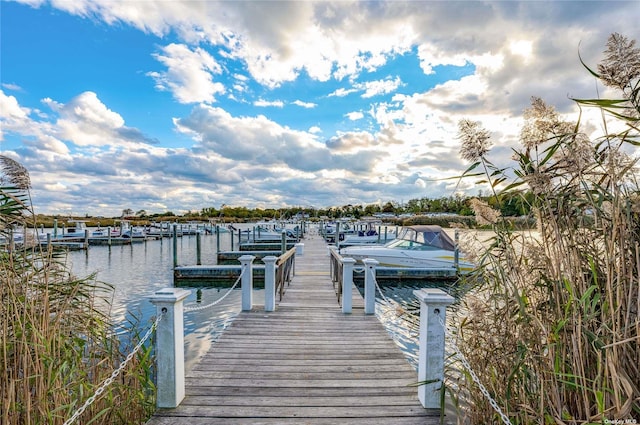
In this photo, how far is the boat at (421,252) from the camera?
13.8m

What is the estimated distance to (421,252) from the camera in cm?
1388

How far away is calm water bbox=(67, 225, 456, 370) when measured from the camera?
7.27 m

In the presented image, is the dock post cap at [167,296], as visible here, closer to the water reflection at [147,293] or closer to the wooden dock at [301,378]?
the water reflection at [147,293]

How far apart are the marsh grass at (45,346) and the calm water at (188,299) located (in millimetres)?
376

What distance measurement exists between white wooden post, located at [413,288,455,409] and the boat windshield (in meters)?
11.3

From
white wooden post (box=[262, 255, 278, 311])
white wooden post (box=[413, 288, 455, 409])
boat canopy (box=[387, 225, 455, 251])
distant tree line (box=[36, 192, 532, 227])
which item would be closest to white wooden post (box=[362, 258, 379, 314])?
white wooden post (box=[262, 255, 278, 311])

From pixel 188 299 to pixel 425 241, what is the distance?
33.5 feet

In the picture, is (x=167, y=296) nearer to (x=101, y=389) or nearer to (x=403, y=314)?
(x=101, y=389)

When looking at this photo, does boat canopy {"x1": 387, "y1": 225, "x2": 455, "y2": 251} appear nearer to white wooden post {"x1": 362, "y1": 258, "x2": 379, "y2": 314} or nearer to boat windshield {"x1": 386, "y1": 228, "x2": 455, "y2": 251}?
boat windshield {"x1": 386, "y1": 228, "x2": 455, "y2": 251}

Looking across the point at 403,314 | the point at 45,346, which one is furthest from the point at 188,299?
the point at 45,346

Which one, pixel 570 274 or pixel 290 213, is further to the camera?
pixel 290 213

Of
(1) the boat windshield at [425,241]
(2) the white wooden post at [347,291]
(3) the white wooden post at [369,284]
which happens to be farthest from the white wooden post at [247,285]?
(1) the boat windshield at [425,241]

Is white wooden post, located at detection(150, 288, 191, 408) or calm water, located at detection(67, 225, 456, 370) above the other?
white wooden post, located at detection(150, 288, 191, 408)

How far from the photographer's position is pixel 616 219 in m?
1.75
